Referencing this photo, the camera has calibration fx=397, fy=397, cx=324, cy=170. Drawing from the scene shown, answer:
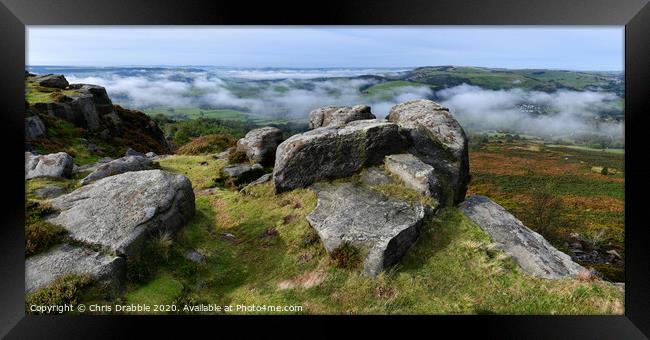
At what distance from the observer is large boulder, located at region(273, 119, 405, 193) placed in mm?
16250

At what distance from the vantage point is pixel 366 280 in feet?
38.7

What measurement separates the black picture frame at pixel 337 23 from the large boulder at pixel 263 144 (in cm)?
1272

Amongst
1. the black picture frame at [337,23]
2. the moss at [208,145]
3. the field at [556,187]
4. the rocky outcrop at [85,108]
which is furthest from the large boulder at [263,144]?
the rocky outcrop at [85,108]

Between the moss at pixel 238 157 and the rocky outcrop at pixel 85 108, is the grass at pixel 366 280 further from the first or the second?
the rocky outcrop at pixel 85 108

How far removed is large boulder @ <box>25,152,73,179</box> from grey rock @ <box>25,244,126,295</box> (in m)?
8.79

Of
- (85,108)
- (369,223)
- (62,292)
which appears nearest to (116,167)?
(62,292)

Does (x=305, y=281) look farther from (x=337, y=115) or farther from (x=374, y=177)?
(x=337, y=115)

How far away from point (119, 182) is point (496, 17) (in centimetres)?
1394

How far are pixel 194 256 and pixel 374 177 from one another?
733 centimetres

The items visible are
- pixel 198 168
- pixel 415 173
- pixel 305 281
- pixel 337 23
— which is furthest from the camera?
pixel 198 168

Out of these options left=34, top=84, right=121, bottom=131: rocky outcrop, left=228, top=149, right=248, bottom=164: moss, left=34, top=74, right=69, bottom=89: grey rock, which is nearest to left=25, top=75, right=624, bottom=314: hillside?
left=228, top=149, right=248, bottom=164: moss

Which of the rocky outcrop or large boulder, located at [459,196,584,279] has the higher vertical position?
the rocky outcrop

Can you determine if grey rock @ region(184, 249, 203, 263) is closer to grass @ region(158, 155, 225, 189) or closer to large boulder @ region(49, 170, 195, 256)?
large boulder @ region(49, 170, 195, 256)

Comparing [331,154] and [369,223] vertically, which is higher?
[331,154]
